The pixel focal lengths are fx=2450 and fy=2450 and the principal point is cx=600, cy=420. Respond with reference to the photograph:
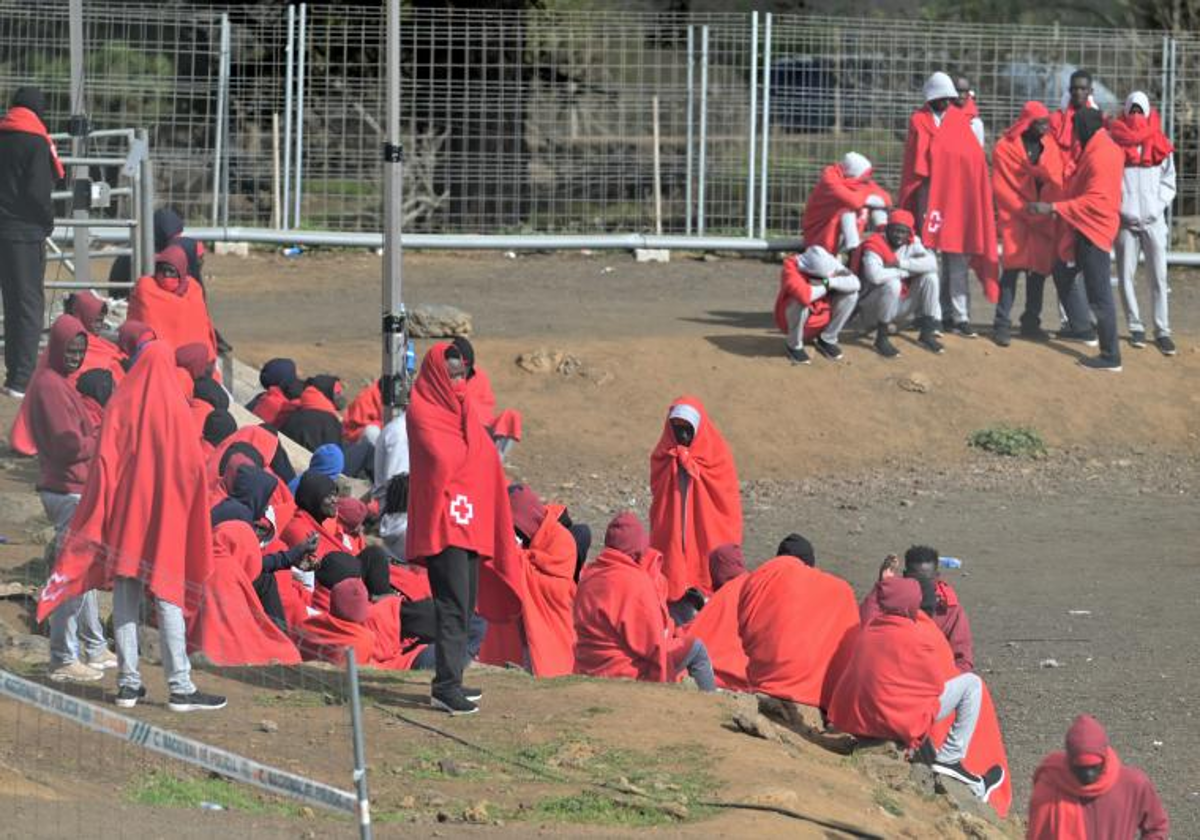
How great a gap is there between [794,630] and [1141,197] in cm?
923

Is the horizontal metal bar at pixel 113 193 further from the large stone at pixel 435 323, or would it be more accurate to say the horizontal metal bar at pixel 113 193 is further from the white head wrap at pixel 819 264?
the white head wrap at pixel 819 264

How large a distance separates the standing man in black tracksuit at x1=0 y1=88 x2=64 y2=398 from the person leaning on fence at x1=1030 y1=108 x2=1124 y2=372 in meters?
8.09

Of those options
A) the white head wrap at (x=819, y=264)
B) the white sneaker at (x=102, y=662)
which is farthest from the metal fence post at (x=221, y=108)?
the white sneaker at (x=102, y=662)

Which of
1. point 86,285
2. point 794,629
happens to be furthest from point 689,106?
point 794,629

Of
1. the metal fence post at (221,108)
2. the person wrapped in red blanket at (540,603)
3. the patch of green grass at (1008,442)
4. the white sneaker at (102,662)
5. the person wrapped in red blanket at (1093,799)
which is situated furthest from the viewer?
the metal fence post at (221,108)

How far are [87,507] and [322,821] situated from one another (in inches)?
83.3

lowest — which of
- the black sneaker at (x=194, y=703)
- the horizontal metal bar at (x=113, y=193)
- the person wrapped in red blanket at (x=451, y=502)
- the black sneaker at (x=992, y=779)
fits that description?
the black sneaker at (x=992, y=779)

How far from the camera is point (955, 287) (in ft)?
65.8

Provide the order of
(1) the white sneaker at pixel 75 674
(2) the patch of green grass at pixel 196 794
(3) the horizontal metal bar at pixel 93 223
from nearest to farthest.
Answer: (2) the patch of green grass at pixel 196 794 → (1) the white sneaker at pixel 75 674 → (3) the horizontal metal bar at pixel 93 223

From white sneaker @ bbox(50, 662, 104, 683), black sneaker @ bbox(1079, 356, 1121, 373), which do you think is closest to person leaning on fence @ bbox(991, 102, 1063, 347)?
black sneaker @ bbox(1079, 356, 1121, 373)

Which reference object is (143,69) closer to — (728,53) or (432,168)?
(432,168)

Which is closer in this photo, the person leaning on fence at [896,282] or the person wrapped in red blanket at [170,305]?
the person wrapped in red blanket at [170,305]

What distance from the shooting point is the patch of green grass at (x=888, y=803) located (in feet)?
32.6

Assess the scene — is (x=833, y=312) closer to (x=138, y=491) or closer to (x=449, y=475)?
(x=449, y=475)
